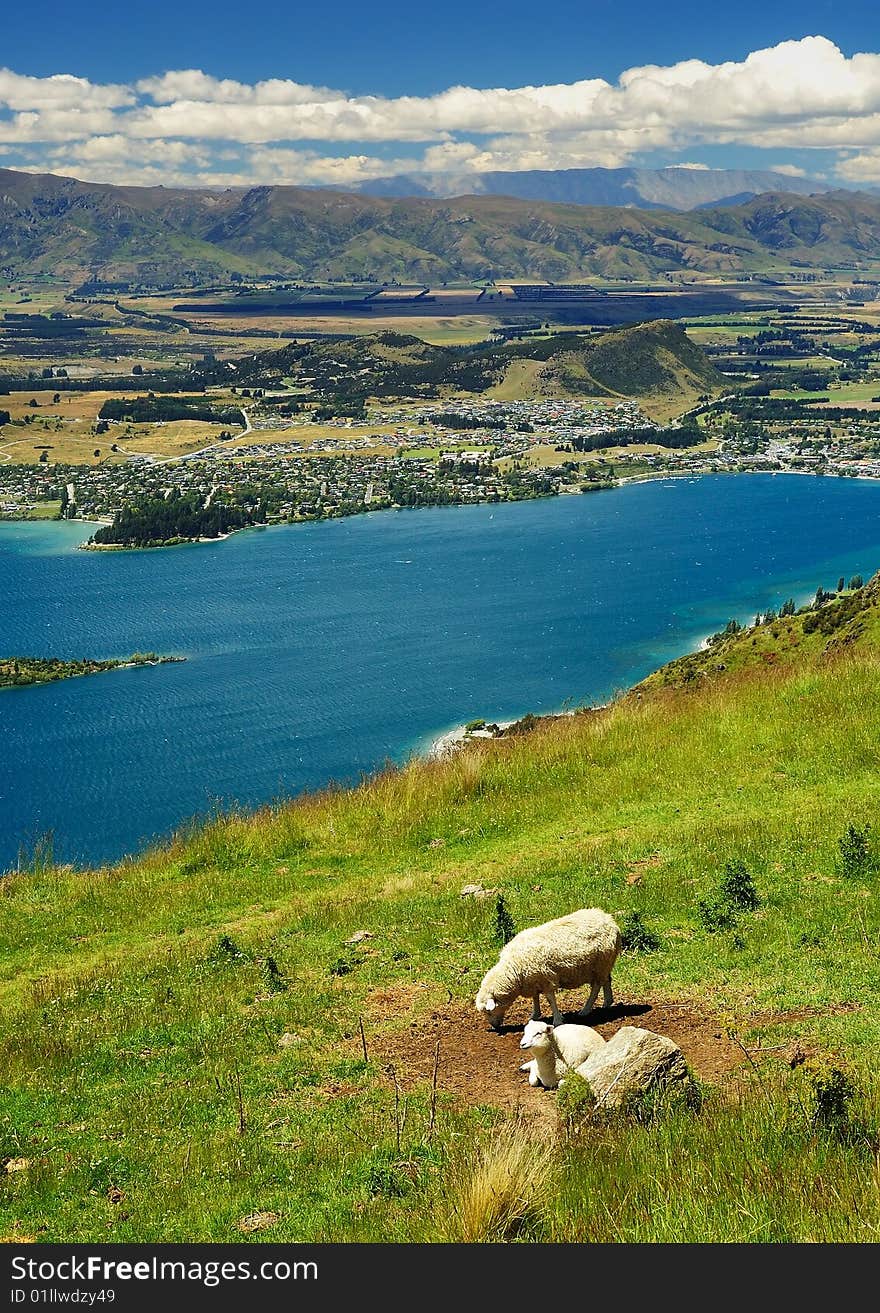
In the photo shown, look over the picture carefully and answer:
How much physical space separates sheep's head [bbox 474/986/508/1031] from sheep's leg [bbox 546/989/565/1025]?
33 cm

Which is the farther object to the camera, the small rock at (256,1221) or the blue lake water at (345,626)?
the blue lake water at (345,626)

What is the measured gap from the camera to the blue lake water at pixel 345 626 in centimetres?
5284

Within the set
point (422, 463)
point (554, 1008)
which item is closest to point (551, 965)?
point (554, 1008)

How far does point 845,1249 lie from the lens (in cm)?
441

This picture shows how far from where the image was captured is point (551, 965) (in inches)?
330

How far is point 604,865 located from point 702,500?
111 meters

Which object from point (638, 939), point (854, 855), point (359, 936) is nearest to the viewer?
point (638, 939)

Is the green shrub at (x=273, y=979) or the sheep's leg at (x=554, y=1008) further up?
the sheep's leg at (x=554, y=1008)

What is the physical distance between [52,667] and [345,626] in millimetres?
18886

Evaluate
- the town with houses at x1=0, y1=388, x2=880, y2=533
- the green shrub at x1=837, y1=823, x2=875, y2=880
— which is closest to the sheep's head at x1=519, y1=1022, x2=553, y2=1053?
the green shrub at x1=837, y1=823, x2=875, y2=880

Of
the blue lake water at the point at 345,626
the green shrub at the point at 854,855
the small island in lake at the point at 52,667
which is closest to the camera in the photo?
the green shrub at the point at 854,855

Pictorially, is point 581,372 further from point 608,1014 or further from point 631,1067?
point 631,1067

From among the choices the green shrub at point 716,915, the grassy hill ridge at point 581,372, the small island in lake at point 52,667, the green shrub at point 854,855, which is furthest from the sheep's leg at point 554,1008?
the grassy hill ridge at point 581,372

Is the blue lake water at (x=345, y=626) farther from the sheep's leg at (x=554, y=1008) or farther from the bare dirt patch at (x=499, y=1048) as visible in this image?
the sheep's leg at (x=554, y=1008)
